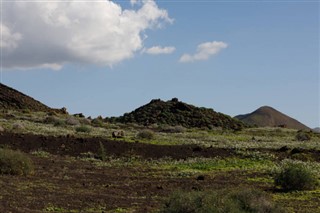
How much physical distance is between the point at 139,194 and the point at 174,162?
441 inches

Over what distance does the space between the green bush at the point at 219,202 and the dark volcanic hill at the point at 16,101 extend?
7736 cm

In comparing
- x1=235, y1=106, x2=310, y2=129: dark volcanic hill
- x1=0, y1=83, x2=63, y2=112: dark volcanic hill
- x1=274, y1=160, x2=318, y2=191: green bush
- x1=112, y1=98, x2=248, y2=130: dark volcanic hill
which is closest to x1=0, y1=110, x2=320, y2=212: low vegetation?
x1=274, y1=160, x2=318, y2=191: green bush

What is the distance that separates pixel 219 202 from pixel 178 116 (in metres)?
81.5

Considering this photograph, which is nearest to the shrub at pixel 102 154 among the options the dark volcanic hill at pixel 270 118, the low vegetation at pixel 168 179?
the low vegetation at pixel 168 179

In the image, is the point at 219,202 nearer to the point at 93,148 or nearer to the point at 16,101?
the point at 93,148

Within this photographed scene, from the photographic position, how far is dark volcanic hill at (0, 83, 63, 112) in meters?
88.8

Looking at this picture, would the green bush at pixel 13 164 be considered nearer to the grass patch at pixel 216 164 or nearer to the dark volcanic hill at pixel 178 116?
the grass patch at pixel 216 164

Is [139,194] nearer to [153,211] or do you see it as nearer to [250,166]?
[153,211]

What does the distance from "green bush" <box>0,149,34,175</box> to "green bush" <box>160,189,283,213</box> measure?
1038 cm

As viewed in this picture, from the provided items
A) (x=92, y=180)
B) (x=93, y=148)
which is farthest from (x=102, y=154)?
(x=92, y=180)

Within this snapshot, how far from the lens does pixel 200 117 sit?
309 ft

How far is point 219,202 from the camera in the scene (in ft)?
38.9

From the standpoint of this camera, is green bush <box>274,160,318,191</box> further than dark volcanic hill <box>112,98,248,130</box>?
No

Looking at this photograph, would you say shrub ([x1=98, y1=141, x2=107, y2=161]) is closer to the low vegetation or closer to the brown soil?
the low vegetation
